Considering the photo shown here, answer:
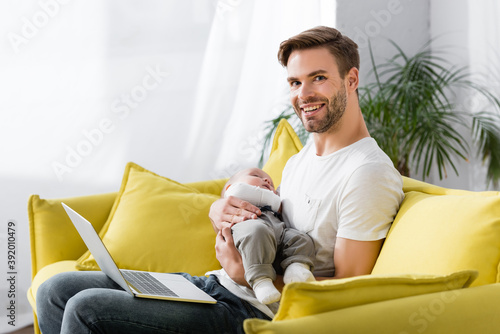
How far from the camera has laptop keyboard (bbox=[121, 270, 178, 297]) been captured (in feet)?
4.69

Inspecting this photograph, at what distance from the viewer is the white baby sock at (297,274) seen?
138 cm

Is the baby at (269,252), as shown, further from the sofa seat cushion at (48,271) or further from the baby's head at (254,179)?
the sofa seat cushion at (48,271)

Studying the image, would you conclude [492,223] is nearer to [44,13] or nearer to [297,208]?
[297,208]

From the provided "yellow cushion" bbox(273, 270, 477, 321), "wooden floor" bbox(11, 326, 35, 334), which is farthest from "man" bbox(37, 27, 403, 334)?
"wooden floor" bbox(11, 326, 35, 334)

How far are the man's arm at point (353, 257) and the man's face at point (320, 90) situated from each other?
392 mm

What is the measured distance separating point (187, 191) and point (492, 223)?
1262 mm

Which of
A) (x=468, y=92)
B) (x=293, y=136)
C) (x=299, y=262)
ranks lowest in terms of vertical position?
(x=299, y=262)

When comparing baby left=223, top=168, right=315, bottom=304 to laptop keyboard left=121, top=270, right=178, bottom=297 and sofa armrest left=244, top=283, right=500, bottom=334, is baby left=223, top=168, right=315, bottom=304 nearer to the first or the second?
laptop keyboard left=121, top=270, right=178, bottom=297

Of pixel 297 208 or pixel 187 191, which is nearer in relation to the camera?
pixel 297 208

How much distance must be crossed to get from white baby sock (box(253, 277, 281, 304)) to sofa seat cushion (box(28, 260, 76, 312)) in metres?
0.90

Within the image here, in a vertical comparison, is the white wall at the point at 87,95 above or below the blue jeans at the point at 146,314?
above

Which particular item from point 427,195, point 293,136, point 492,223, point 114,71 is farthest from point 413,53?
point 492,223

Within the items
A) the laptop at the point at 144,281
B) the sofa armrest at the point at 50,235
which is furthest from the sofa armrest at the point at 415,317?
the sofa armrest at the point at 50,235

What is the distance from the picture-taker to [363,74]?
3.20 meters
